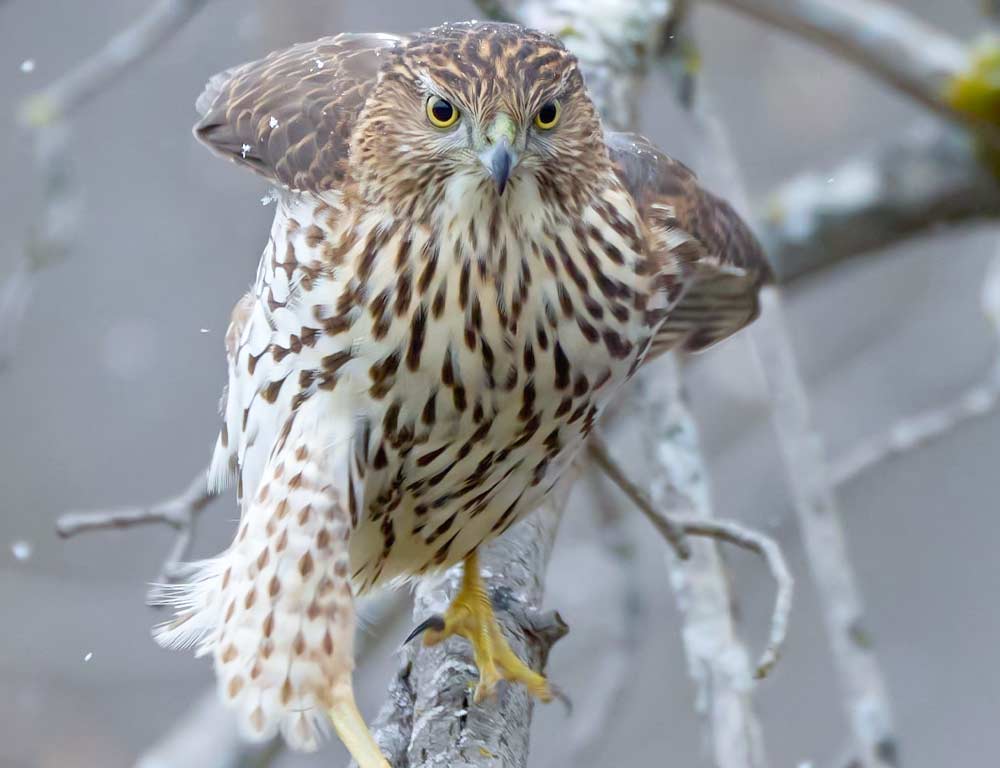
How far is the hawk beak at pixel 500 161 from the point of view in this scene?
94.9 inches

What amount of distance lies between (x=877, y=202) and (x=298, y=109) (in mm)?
2549

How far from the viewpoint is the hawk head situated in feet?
8.11


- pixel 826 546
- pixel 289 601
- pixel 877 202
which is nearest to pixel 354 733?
pixel 289 601

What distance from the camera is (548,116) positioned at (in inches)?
101

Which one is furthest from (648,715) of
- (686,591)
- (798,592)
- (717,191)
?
(686,591)

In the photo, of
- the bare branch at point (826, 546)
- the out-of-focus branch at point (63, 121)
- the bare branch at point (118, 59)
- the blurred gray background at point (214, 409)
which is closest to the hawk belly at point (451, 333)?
the bare branch at point (826, 546)

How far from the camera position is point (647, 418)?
3260 millimetres

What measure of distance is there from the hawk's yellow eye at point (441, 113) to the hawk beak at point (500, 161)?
0.35ft

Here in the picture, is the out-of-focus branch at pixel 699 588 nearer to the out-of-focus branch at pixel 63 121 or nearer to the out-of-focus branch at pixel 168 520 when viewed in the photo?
the out-of-focus branch at pixel 168 520

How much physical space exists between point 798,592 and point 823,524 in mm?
4498

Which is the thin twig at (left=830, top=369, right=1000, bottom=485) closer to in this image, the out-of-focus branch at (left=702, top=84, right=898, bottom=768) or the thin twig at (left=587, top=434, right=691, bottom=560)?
the out-of-focus branch at (left=702, top=84, right=898, bottom=768)

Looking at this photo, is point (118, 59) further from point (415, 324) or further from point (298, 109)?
point (415, 324)

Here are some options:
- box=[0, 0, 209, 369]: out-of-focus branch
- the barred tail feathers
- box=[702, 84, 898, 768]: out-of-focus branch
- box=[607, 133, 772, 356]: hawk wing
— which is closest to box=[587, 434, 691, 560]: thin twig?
box=[607, 133, 772, 356]: hawk wing

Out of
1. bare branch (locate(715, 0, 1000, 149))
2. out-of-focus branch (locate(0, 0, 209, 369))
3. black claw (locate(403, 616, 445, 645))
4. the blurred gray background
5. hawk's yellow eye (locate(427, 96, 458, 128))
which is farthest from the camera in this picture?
the blurred gray background
